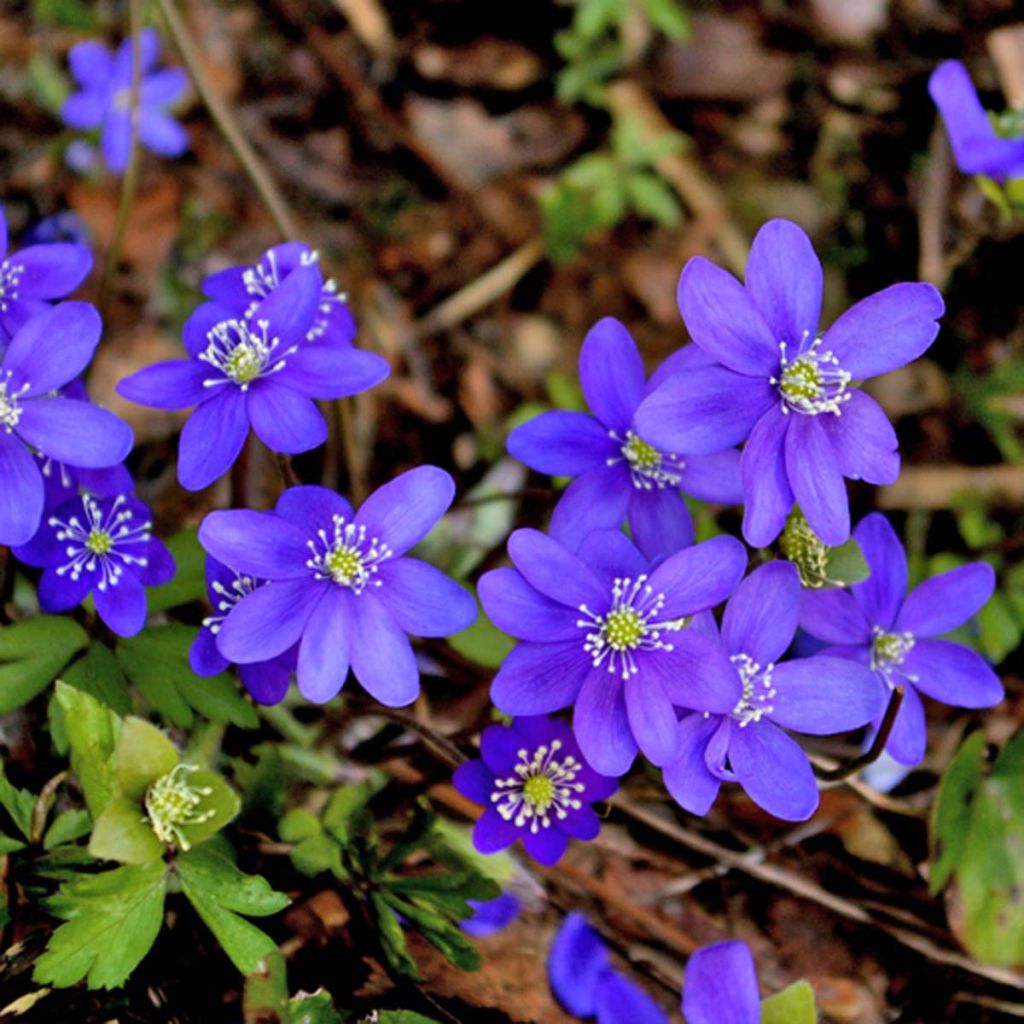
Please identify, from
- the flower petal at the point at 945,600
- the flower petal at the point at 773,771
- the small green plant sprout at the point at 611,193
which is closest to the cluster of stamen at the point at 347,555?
the flower petal at the point at 773,771

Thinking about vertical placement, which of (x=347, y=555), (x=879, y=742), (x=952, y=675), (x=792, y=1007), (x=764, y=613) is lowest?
(x=792, y=1007)

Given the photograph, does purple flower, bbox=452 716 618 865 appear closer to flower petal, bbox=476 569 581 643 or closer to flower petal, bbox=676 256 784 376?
flower petal, bbox=476 569 581 643

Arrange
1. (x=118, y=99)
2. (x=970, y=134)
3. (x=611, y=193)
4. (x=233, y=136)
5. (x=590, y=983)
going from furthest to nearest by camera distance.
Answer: (x=611, y=193) → (x=118, y=99) → (x=233, y=136) → (x=970, y=134) → (x=590, y=983)

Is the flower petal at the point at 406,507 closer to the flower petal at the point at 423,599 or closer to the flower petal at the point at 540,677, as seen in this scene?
the flower petal at the point at 423,599

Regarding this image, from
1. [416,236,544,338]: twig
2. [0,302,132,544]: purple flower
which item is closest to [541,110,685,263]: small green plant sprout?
[416,236,544,338]: twig

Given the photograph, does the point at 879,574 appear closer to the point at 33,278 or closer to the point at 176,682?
the point at 176,682

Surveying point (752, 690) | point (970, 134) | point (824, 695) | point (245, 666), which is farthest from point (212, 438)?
point (970, 134)
